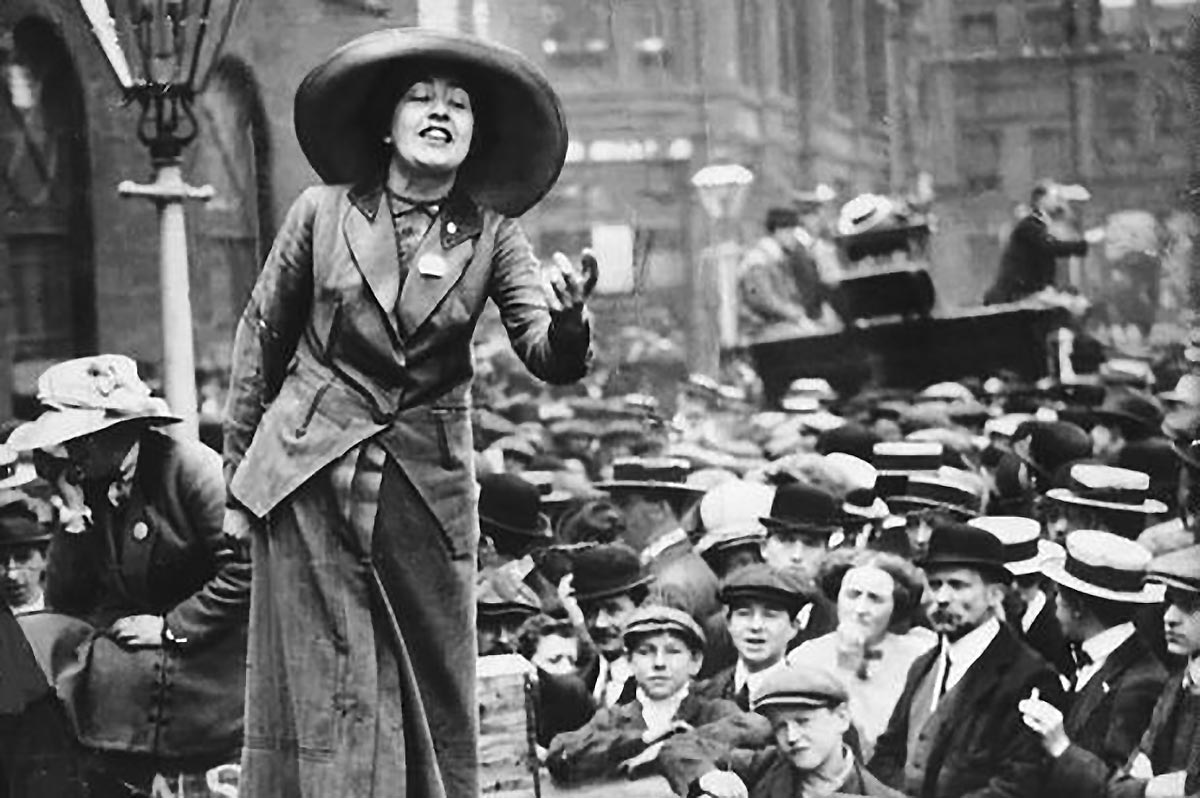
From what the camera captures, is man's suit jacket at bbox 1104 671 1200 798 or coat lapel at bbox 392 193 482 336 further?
man's suit jacket at bbox 1104 671 1200 798

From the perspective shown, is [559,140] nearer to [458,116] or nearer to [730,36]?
[458,116]

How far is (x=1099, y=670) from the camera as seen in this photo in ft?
22.6

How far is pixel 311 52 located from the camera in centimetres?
692

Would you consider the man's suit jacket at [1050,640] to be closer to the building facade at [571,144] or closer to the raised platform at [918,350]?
the raised platform at [918,350]

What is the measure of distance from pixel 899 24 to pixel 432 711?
7.44ft

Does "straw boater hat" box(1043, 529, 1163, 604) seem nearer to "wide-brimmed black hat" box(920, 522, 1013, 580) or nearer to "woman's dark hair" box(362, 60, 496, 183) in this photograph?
"wide-brimmed black hat" box(920, 522, 1013, 580)

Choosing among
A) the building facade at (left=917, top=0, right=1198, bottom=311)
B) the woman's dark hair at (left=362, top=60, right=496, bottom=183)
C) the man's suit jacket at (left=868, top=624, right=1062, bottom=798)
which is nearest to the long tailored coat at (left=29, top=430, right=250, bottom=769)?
the woman's dark hair at (left=362, top=60, right=496, bottom=183)

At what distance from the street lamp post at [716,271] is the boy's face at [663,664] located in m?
0.74

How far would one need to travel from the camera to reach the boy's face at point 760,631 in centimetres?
695

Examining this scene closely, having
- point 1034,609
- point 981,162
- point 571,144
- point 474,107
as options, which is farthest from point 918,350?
point 474,107

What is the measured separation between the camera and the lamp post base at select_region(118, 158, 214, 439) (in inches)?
278

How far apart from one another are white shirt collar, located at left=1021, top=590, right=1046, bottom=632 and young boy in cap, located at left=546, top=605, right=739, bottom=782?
798 mm

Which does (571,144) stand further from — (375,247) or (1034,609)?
(1034,609)

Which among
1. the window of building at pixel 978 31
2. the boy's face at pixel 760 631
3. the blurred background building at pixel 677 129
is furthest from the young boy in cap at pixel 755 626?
the window of building at pixel 978 31
